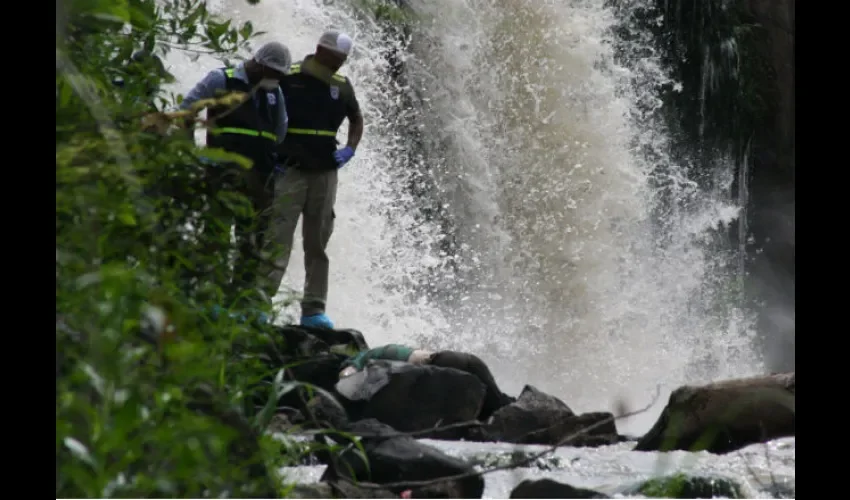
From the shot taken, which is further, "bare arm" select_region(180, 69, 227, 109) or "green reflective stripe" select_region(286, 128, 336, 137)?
"green reflective stripe" select_region(286, 128, 336, 137)

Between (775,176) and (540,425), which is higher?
(775,176)

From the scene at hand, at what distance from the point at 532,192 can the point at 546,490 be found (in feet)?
28.0

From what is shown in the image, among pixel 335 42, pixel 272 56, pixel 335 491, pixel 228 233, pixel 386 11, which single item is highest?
pixel 335 42

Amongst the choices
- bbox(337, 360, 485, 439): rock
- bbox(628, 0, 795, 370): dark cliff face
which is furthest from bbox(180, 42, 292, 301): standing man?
bbox(628, 0, 795, 370): dark cliff face

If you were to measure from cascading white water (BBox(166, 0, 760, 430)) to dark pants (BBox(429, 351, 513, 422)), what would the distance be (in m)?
3.96

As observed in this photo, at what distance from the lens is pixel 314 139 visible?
6852 mm

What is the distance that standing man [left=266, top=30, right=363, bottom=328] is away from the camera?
6.75 metres

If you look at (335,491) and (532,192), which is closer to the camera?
(335,491)

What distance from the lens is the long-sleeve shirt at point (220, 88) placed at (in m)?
5.89

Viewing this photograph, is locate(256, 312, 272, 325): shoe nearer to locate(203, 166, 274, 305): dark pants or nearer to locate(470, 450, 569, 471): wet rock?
locate(203, 166, 274, 305): dark pants

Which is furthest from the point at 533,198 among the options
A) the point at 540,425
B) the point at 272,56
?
the point at 540,425

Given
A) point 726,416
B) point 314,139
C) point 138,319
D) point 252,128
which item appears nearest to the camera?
point 138,319

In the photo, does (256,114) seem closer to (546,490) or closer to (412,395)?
(412,395)
